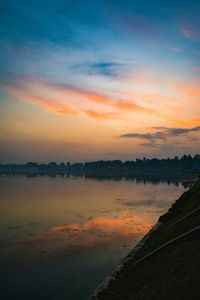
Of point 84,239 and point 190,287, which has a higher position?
point 190,287

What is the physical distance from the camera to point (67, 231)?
33.8 m

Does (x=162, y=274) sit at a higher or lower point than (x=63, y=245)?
higher

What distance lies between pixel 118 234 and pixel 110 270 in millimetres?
11274

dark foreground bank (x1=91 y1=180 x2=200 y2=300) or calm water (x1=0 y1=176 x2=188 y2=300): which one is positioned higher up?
dark foreground bank (x1=91 y1=180 x2=200 y2=300)

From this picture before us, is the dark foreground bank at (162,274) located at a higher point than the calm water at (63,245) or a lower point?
higher

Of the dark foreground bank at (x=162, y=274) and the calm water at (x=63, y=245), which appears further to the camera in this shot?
the calm water at (x=63, y=245)

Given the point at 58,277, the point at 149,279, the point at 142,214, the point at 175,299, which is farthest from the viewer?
the point at 142,214

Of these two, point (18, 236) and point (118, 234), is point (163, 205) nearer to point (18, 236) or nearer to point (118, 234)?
point (118, 234)

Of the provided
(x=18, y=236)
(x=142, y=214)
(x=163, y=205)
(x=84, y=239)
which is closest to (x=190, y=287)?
(x=84, y=239)

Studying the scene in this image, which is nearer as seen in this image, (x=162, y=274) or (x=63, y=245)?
(x=162, y=274)

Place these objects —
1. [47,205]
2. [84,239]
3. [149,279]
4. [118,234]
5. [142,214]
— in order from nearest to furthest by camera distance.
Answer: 1. [149,279]
2. [84,239]
3. [118,234]
4. [142,214]
5. [47,205]

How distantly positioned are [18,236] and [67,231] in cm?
522

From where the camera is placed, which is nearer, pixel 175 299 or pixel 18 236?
pixel 175 299

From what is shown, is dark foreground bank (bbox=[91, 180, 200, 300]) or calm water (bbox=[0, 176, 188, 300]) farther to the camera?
calm water (bbox=[0, 176, 188, 300])
